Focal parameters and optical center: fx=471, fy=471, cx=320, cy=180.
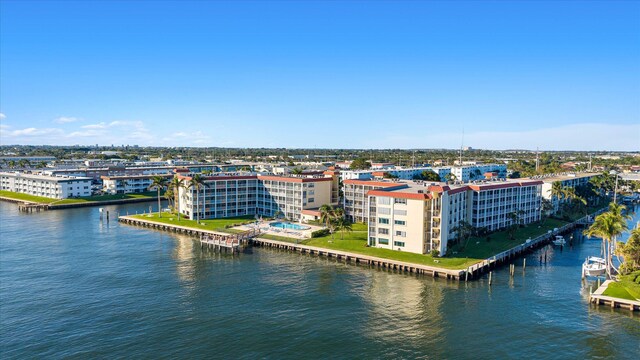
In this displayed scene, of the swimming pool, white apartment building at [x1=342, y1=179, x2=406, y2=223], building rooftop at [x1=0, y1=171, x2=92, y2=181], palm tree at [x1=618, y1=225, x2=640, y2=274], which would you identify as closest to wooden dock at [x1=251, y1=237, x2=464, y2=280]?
the swimming pool

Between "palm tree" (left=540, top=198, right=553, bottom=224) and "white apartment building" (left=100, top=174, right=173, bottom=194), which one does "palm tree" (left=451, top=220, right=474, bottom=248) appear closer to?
"palm tree" (left=540, top=198, right=553, bottom=224)

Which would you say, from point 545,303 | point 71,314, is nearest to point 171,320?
point 71,314

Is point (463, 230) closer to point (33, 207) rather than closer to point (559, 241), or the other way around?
point (559, 241)

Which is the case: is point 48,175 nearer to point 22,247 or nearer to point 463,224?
point 22,247

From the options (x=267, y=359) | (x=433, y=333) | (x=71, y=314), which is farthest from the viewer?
(x=71, y=314)

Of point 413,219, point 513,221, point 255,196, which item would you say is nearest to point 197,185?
point 255,196

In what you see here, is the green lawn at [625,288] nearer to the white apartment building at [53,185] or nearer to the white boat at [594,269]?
the white boat at [594,269]

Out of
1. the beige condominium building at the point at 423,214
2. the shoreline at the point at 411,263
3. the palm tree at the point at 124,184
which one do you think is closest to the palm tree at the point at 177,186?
the shoreline at the point at 411,263
